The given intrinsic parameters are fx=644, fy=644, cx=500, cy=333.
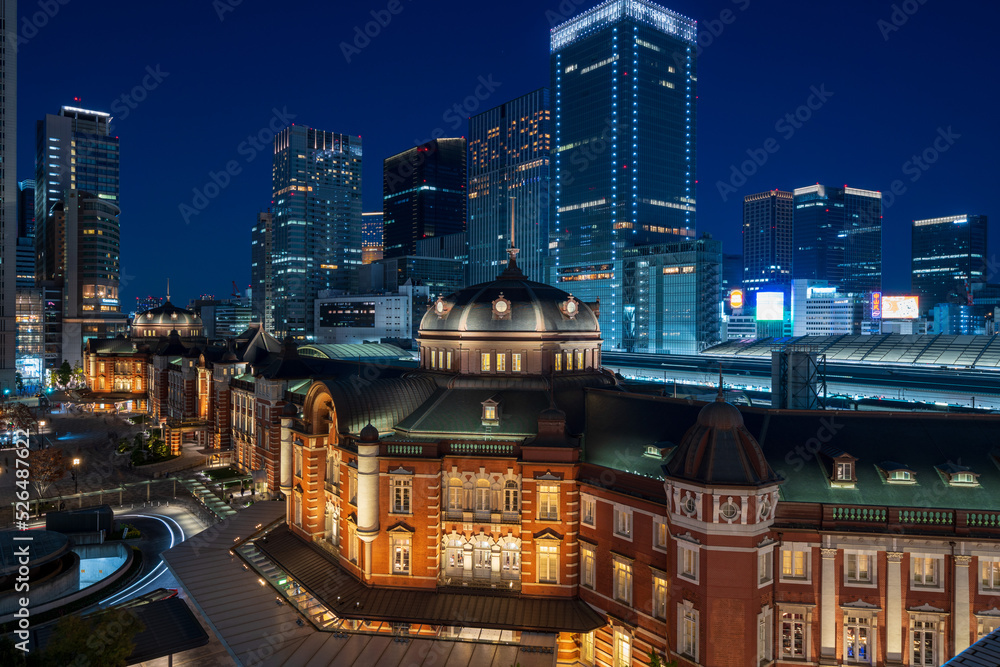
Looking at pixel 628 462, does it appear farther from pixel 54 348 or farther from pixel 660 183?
pixel 54 348

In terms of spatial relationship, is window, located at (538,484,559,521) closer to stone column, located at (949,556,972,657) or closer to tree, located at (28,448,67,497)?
stone column, located at (949,556,972,657)

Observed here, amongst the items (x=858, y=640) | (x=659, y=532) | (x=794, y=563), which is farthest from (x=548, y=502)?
(x=858, y=640)

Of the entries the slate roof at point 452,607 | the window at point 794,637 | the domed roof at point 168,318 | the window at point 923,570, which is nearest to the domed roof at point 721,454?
the window at point 794,637

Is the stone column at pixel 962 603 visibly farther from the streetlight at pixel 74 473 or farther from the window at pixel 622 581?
the streetlight at pixel 74 473

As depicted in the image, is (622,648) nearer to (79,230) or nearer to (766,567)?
(766,567)

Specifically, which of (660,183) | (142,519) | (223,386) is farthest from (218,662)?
(660,183)

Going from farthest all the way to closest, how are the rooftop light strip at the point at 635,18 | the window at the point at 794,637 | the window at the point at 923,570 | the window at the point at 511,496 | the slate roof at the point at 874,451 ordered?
1. the rooftop light strip at the point at 635,18
2. the window at the point at 511,496
3. the slate roof at the point at 874,451
4. the window at the point at 794,637
5. the window at the point at 923,570
